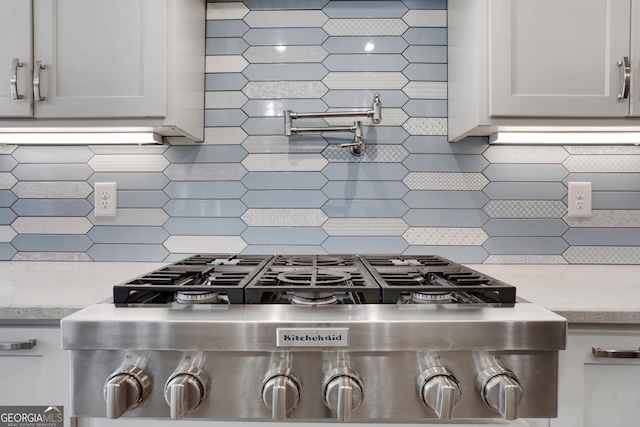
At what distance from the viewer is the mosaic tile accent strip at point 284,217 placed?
158 centimetres

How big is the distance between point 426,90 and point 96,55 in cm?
112

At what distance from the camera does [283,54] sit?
1586 mm

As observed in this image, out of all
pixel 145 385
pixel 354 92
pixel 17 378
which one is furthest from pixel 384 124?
pixel 17 378

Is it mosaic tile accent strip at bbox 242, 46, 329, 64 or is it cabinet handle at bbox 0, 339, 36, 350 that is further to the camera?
Result: mosaic tile accent strip at bbox 242, 46, 329, 64

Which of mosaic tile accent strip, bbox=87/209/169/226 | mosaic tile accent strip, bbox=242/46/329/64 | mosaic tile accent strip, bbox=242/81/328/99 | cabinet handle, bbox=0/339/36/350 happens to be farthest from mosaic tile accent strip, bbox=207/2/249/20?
cabinet handle, bbox=0/339/36/350

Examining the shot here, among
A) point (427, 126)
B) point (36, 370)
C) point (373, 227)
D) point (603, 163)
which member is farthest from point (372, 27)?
point (36, 370)

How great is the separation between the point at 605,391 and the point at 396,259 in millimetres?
627

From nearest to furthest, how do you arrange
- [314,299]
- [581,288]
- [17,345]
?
[314,299] → [17,345] → [581,288]

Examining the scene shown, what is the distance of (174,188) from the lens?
62.4 inches

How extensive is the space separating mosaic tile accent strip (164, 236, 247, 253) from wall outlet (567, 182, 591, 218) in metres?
1.23

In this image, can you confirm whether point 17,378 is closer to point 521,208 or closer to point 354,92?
point 354,92

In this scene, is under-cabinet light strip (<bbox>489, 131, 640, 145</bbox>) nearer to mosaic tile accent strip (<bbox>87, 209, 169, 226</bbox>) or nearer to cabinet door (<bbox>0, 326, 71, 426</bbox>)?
mosaic tile accent strip (<bbox>87, 209, 169, 226</bbox>)

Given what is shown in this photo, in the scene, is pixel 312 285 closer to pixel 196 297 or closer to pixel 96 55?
pixel 196 297

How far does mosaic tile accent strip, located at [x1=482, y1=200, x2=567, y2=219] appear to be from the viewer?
1554 mm
